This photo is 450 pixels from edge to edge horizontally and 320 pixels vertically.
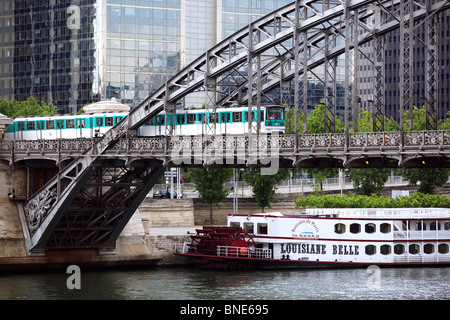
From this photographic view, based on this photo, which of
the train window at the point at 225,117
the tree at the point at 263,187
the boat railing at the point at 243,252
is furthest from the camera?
the tree at the point at 263,187

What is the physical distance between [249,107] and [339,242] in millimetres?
19529

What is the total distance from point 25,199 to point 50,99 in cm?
6543

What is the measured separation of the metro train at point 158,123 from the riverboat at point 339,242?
10.5m

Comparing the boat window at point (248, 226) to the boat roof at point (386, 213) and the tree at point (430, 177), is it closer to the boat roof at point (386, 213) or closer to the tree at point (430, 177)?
the boat roof at point (386, 213)

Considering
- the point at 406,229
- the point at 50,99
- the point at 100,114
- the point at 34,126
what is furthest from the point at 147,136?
the point at 50,99

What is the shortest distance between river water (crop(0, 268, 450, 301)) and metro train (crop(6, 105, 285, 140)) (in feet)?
30.4

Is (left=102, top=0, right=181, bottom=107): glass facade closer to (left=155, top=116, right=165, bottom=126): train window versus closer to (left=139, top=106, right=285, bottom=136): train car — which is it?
(left=155, top=116, right=165, bottom=126): train window

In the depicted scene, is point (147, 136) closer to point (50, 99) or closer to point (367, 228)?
point (367, 228)

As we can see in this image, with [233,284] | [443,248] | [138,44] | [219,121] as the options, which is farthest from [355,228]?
[138,44]

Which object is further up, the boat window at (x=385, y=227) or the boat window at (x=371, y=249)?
the boat window at (x=385, y=227)

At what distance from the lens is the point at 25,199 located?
70625mm

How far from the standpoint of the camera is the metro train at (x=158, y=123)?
6378 cm

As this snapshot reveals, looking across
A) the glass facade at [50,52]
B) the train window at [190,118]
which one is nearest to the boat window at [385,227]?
the train window at [190,118]

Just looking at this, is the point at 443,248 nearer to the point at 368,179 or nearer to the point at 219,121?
the point at 219,121
